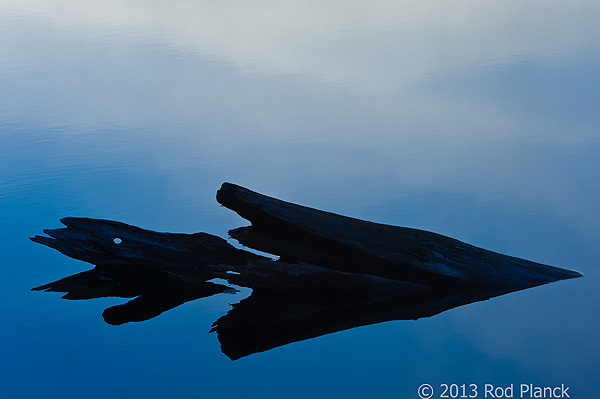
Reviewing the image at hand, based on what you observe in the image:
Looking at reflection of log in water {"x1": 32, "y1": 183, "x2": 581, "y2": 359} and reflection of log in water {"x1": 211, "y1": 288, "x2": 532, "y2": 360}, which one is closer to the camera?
reflection of log in water {"x1": 211, "y1": 288, "x2": 532, "y2": 360}

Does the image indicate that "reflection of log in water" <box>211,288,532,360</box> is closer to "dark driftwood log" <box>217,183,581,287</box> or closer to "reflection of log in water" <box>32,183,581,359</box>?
"reflection of log in water" <box>32,183,581,359</box>

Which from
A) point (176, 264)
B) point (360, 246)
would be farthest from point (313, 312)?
point (176, 264)

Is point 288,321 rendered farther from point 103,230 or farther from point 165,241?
point 103,230

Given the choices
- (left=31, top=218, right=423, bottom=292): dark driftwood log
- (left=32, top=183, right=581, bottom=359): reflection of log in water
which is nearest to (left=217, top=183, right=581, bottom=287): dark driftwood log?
(left=32, top=183, right=581, bottom=359): reflection of log in water

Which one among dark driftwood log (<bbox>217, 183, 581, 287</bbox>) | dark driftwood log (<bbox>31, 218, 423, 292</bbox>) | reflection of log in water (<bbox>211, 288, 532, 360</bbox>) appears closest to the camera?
reflection of log in water (<bbox>211, 288, 532, 360</bbox>)

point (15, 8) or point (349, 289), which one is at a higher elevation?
point (15, 8)

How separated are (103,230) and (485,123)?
8.54 meters

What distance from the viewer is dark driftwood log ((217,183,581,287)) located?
727 centimetres

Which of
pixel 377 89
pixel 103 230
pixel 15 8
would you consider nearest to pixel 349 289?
pixel 103 230

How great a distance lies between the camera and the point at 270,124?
14961 mm

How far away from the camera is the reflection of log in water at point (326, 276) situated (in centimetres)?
714

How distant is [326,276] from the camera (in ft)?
24.3

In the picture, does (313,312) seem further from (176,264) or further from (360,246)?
(176,264)

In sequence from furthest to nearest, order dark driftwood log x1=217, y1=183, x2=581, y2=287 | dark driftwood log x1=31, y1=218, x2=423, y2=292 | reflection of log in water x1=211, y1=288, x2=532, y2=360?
dark driftwood log x1=31, y1=218, x2=423, y2=292, dark driftwood log x1=217, y1=183, x2=581, y2=287, reflection of log in water x1=211, y1=288, x2=532, y2=360
